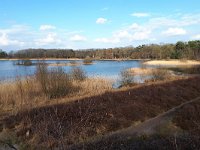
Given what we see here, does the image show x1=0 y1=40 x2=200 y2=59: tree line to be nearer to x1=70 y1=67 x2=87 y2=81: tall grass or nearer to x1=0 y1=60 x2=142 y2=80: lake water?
x1=0 y1=60 x2=142 y2=80: lake water

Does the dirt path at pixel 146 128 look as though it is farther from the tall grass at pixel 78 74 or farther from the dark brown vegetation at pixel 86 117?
the tall grass at pixel 78 74

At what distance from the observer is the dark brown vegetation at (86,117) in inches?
344

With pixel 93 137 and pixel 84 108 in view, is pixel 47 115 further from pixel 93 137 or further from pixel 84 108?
pixel 93 137

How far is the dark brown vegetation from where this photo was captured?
28.7 ft

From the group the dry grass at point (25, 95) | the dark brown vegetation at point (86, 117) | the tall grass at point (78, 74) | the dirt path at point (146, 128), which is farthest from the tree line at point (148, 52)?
the dirt path at point (146, 128)

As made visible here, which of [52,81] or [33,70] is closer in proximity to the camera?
[52,81]

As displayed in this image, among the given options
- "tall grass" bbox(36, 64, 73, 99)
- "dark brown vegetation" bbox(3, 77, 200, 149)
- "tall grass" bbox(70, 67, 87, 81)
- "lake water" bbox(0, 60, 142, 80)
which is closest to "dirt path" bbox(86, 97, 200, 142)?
"dark brown vegetation" bbox(3, 77, 200, 149)

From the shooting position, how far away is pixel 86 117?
34.6 feet

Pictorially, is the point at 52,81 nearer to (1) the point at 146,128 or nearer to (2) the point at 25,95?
(2) the point at 25,95

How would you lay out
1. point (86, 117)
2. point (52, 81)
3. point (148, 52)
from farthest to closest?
1. point (148, 52)
2. point (52, 81)
3. point (86, 117)

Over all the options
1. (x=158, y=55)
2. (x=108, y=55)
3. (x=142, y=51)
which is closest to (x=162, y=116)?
(x=158, y=55)

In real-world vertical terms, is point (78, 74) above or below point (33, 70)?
below

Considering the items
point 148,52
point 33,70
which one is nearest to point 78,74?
point 33,70

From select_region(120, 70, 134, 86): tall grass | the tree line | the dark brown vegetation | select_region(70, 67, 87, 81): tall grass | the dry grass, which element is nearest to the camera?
the dark brown vegetation
